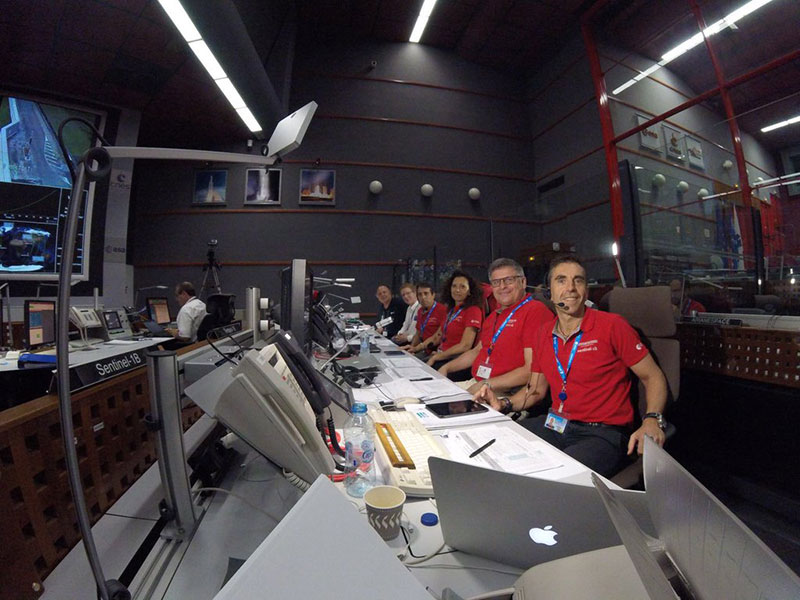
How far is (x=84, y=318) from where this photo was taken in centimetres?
294

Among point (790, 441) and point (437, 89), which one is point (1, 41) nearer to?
point (437, 89)

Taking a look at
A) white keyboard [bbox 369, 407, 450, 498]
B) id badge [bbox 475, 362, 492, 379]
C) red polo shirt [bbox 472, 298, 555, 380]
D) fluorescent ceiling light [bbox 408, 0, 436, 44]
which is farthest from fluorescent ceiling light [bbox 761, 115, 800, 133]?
fluorescent ceiling light [bbox 408, 0, 436, 44]

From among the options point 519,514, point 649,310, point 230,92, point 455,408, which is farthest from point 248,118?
point 519,514

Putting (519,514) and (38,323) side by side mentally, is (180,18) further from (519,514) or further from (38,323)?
(519,514)

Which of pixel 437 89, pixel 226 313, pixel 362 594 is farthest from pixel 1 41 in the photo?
pixel 362 594

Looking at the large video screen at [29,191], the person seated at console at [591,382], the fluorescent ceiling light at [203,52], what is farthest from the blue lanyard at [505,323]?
the large video screen at [29,191]

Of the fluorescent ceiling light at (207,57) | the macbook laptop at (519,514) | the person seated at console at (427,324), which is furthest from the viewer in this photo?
the person seated at console at (427,324)

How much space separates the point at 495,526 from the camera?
637mm

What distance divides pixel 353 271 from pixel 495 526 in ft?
19.8

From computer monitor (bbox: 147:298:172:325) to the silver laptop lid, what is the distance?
5.88 metres

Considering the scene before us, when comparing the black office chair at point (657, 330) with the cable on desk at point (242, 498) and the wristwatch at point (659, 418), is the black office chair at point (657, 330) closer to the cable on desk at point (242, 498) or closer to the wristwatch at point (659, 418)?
the wristwatch at point (659, 418)

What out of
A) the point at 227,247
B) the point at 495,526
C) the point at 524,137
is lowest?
the point at 495,526

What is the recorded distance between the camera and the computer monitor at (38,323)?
7.60 feet

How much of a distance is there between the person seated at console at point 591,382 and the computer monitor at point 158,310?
5.14 m
